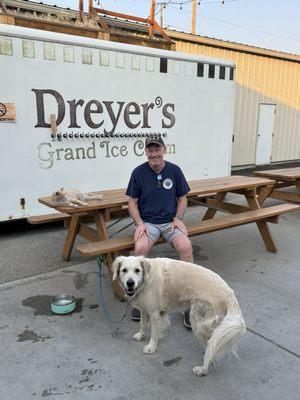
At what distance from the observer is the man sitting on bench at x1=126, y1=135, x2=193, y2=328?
3.61 meters

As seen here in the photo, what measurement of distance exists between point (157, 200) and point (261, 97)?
30.8 ft

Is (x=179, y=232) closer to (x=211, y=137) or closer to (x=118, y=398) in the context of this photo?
(x=118, y=398)

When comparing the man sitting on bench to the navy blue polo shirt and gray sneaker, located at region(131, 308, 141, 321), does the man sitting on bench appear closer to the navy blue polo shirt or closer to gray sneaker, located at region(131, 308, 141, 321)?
the navy blue polo shirt

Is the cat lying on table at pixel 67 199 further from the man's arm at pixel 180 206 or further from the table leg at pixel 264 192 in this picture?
the table leg at pixel 264 192

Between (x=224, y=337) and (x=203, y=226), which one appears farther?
(x=203, y=226)

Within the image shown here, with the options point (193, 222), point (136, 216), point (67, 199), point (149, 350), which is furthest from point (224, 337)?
point (193, 222)

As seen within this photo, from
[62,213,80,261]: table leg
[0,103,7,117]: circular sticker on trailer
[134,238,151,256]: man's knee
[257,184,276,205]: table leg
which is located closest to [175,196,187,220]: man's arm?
[134,238,151,256]: man's knee

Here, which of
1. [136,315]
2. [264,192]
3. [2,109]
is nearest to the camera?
[136,315]

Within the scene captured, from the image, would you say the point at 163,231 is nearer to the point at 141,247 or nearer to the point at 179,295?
the point at 141,247

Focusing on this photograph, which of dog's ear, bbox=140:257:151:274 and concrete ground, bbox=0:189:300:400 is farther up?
dog's ear, bbox=140:257:151:274

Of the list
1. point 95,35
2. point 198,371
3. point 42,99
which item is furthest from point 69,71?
point 198,371

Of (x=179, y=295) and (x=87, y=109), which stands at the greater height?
(x=87, y=109)

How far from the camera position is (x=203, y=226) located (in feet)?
13.8

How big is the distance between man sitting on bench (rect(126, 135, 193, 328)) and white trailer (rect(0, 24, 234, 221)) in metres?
2.18
